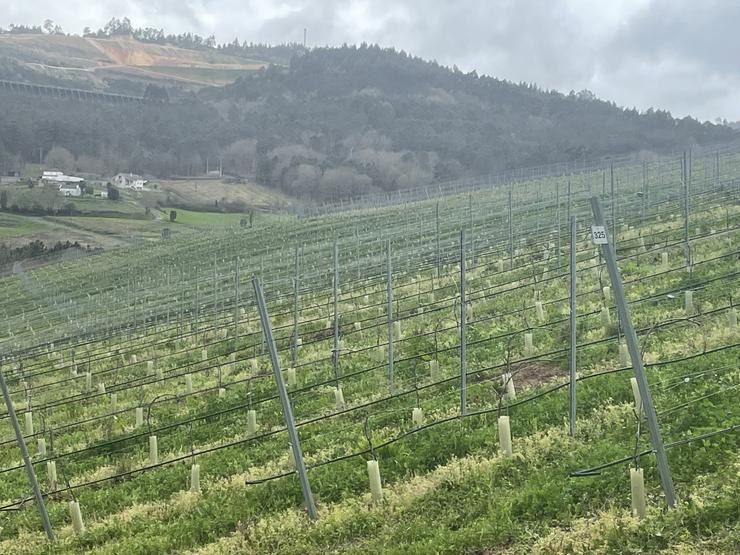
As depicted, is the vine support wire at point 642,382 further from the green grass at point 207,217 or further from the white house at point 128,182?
the white house at point 128,182

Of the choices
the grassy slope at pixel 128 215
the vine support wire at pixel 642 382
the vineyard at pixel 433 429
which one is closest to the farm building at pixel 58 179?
the grassy slope at pixel 128 215

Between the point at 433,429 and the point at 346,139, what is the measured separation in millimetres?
174325

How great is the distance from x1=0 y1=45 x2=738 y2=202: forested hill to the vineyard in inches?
4064

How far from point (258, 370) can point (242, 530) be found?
30.0ft

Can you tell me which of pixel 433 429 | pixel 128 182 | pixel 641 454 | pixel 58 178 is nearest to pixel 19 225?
pixel 58 178

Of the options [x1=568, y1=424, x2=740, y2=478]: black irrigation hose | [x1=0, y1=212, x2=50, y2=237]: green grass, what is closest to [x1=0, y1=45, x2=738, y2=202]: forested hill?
[x1=0, y1=212, x2=50, y2=237]: green grass

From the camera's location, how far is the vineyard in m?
6.86

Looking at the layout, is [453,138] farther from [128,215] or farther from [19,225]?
[19,225]

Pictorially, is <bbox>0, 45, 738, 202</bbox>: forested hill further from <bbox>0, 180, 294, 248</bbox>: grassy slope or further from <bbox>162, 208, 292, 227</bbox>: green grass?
<bbox>162, 208, 292, 227</bbox>: green grass

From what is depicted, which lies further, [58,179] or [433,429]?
[58,179]

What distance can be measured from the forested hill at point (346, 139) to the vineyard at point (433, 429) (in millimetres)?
103233

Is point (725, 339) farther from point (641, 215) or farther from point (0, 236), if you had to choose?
point (0, 236)

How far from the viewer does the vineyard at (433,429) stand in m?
6.86

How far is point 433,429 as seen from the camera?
390 inches
